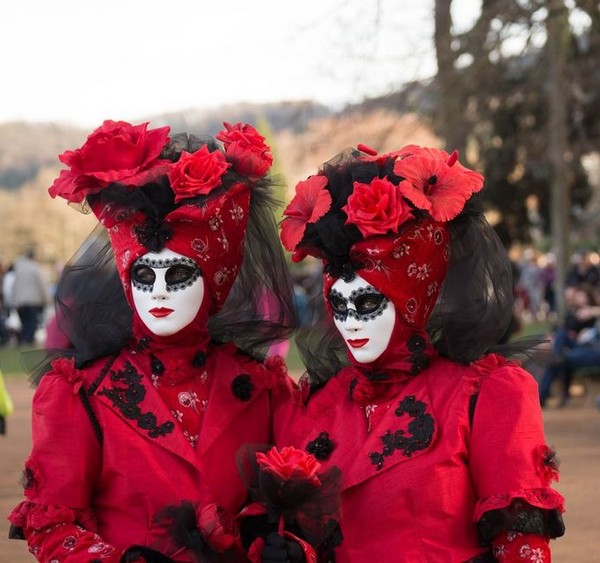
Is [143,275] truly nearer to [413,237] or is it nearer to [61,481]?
[61,481]

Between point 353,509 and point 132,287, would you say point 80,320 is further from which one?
point 353,509

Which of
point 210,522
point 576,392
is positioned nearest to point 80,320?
point 210,522

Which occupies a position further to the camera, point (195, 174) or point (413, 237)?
point (195, 174)

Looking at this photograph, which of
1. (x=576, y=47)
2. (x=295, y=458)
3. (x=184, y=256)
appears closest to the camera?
(x=295, y=458)

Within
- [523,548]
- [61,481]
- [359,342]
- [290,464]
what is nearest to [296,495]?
[290,464]

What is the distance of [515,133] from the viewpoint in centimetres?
2270

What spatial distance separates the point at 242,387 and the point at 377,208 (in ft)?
2.69

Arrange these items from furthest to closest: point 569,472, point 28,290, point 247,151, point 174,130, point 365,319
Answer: point 28,290, point 569,472, point 174,130, point 247,151, point 365,319

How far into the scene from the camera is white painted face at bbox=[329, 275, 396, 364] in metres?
3.83

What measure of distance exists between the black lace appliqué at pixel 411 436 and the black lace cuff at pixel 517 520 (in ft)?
0.97

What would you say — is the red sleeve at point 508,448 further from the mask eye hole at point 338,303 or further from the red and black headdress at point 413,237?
the mask eye hole at point 338,303

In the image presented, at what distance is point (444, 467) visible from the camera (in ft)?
12.0

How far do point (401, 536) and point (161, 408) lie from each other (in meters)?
0.90

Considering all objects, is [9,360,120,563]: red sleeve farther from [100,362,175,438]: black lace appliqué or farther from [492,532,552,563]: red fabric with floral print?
[492,532,552,563]: red fabric with floral print
